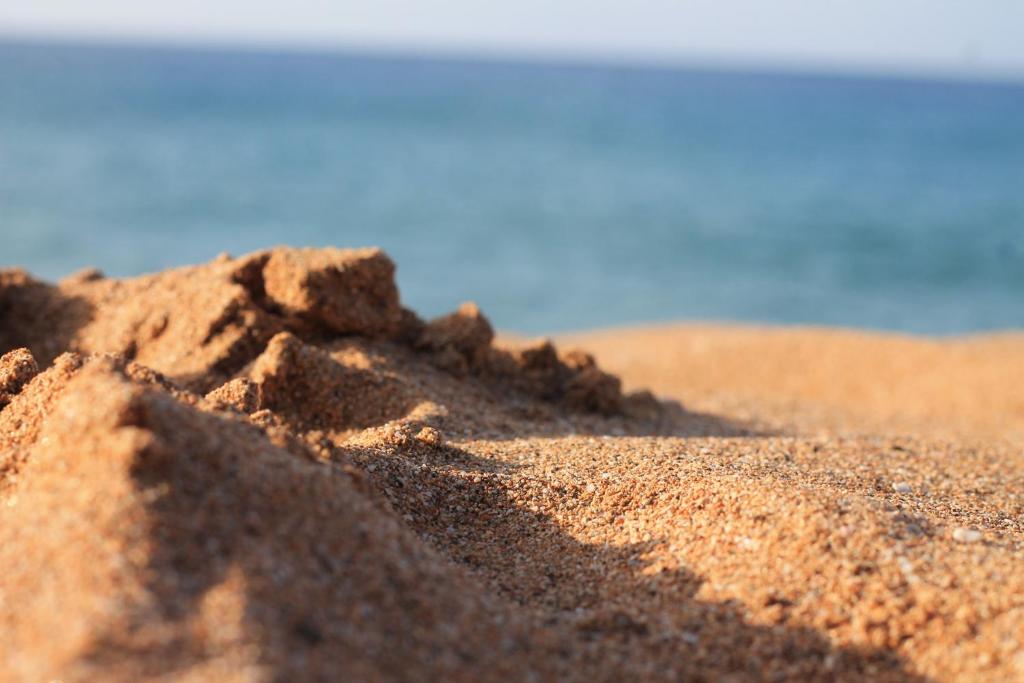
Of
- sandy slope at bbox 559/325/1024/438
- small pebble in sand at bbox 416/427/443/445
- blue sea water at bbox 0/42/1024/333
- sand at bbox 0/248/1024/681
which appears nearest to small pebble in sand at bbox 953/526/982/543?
sand at bbox 0/248/1024/681

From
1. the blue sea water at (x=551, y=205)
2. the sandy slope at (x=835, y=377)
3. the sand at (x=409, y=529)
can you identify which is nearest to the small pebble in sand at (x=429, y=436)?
the sand at (x=409, y=529)

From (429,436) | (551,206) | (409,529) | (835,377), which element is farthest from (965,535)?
(551,206)

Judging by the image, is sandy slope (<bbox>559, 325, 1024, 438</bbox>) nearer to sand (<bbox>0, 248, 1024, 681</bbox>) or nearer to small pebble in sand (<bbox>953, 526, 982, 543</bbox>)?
sand (<bbox>0, 248, 1024, 681</bbox>)

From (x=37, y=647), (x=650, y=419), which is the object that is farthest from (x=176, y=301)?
(x=37, y=647)

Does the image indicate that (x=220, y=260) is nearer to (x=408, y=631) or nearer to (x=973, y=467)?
(x=408, y=631)

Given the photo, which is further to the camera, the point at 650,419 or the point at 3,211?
the point at 3,211

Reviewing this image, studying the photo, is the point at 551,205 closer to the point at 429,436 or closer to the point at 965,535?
the point at 429,436
